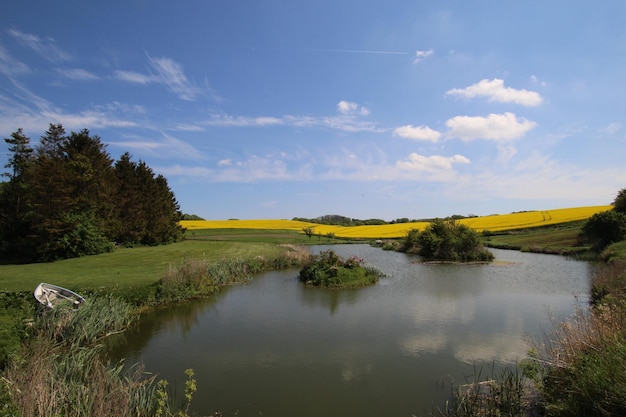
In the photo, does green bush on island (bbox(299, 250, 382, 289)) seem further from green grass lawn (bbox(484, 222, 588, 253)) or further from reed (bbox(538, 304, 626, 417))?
green grass lawn (bbox(484, 222, 588, 253))

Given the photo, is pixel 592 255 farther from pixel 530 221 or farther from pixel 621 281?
pixel 530 221

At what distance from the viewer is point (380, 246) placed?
1850 inches

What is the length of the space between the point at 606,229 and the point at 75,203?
1597 inches

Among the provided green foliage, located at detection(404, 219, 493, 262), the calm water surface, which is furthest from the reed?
green foliage, located at detection(404, 219, 493, 262)

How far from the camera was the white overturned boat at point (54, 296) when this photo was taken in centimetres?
1066

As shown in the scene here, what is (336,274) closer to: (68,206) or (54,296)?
(54,296)

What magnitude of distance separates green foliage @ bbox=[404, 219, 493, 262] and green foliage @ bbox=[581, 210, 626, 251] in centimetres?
873

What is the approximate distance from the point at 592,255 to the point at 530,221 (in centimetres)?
2445

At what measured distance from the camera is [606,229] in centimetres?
2803

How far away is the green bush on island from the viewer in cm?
1906

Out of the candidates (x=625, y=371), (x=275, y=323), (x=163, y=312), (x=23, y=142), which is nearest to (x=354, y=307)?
(x=275, y=323)

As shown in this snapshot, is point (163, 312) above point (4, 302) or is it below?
below

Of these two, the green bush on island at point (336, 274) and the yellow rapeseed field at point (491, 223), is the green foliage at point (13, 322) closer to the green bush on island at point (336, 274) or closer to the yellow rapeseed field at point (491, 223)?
the green bush on island at point (336, 274)

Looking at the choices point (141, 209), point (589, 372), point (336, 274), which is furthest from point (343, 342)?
point (141, 209)
